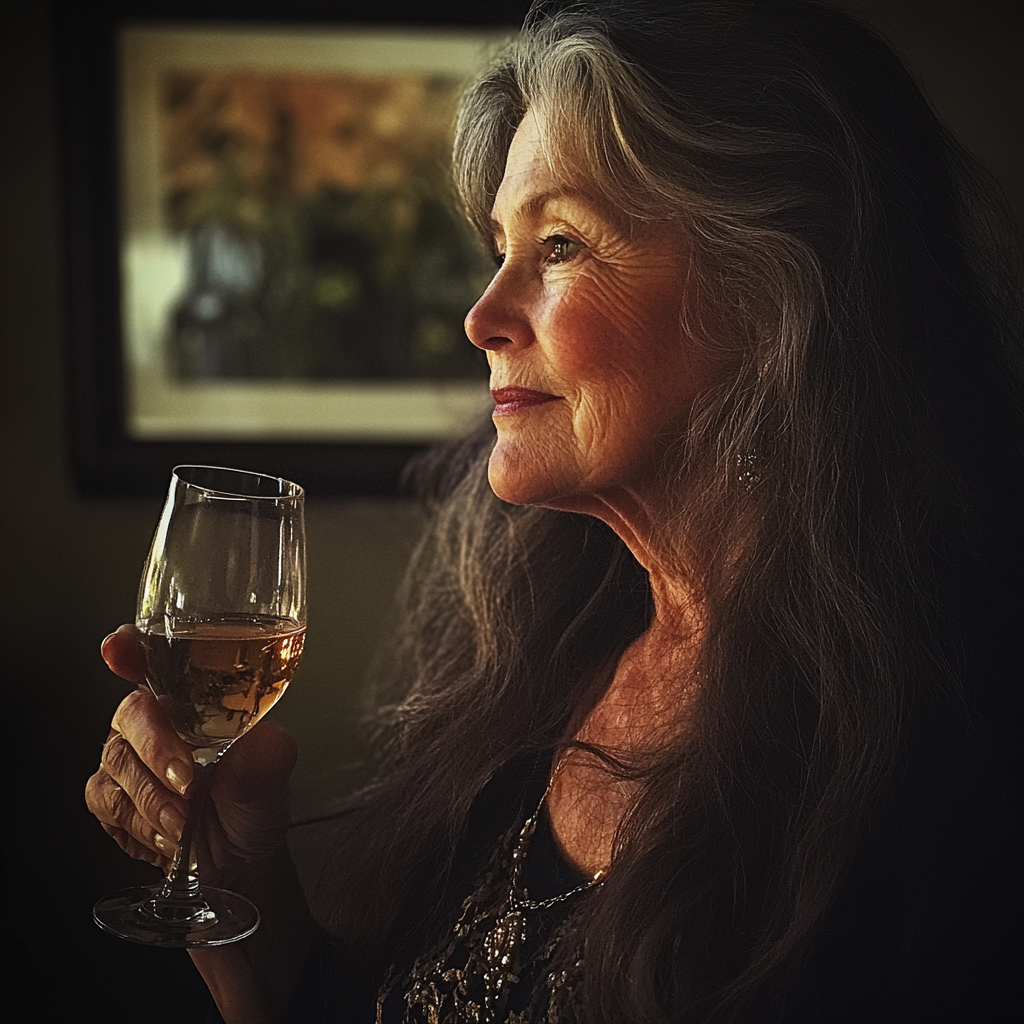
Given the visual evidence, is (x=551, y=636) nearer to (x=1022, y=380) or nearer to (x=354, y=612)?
(x=1022, y=380)

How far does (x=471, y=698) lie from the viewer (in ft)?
2.21

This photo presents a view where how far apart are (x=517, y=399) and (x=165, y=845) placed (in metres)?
0.25

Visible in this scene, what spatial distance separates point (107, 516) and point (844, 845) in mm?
1456

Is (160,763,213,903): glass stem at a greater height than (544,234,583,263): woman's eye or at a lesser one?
lesser

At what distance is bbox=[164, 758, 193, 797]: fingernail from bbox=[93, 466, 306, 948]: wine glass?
0.02 meters

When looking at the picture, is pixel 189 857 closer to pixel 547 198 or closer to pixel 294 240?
pixel 547 198

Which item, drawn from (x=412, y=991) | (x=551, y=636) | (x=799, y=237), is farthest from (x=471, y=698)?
(x=799, y=237)

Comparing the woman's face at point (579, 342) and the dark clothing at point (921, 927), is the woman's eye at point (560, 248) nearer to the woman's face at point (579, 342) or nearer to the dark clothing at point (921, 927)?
the woman's face at point (579, 342)

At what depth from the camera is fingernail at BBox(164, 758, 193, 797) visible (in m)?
0.51

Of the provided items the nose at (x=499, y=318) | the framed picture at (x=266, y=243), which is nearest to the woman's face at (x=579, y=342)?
the nose at (x=499, y=318)

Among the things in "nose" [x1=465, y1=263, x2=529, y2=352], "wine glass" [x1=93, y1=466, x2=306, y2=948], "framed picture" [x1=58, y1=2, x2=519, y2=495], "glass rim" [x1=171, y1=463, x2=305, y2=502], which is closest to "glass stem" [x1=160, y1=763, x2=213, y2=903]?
"wine glass" [x1=93, y1=466, x2=306, y2=948]

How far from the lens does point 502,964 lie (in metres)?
0.50

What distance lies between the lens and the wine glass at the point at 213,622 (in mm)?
471

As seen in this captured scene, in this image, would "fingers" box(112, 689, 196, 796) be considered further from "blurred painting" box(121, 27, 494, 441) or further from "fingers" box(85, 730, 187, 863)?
"blurred painting" box(121, 27, 494, 441)
